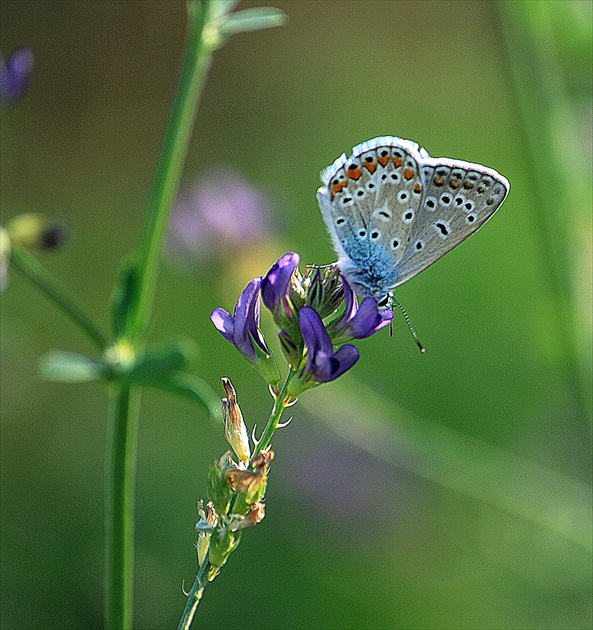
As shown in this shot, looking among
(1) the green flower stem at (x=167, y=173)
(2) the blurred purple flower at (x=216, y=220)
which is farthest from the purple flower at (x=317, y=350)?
(2) the blurred purple flower at (x=216, y=220)

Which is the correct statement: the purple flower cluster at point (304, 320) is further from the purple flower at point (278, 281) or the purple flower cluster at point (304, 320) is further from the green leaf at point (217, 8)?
the green leaf at point (217, 8)

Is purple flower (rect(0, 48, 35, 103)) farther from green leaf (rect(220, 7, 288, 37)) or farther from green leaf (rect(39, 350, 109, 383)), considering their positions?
green leaf (rect(39, 350, 109, 383))

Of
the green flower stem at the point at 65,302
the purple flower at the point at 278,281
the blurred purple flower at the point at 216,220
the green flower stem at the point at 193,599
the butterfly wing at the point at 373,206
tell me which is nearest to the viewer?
the green flower stem at the point at 193,599

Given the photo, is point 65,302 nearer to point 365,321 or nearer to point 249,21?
point 365,321

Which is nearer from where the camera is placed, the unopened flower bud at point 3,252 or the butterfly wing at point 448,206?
the butterfly wing at point 448,206

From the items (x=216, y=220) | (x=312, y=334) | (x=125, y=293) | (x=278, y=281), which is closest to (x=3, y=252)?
(x=125, y=293)

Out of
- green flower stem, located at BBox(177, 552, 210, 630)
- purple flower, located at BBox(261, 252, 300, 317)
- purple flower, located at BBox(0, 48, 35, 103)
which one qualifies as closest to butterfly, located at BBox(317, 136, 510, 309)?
purple flower, located at BBox(261, 252, 300, 317)
